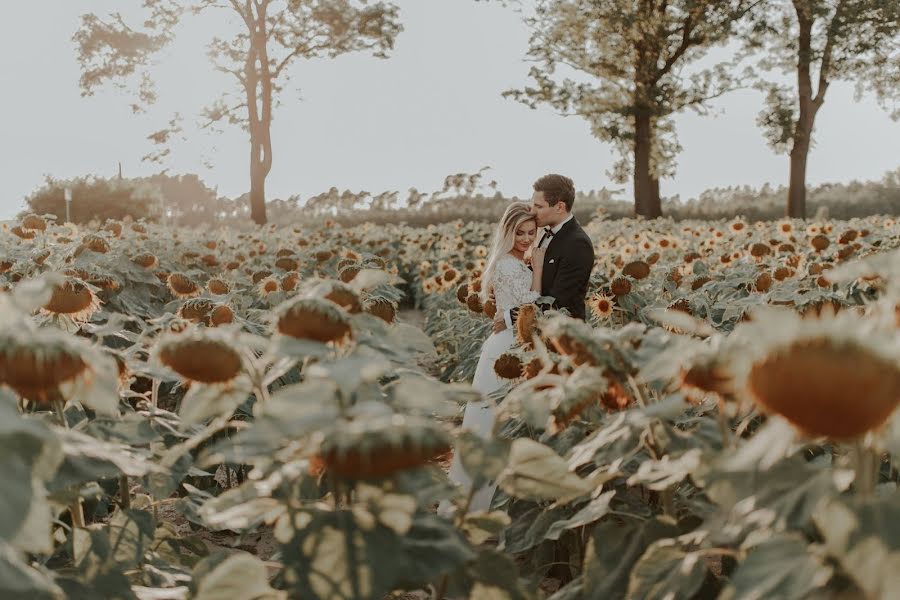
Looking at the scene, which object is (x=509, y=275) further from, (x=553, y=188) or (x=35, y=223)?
(x=35, y=223)

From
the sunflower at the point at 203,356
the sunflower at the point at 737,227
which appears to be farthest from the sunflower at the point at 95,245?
the sunflower at the point at 737,227

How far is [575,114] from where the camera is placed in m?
25.4

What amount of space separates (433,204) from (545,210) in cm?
2731

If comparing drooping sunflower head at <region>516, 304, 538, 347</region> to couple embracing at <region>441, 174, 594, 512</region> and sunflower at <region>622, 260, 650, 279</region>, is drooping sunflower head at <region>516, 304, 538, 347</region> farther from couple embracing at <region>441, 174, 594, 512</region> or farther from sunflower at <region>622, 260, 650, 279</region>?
sunflower at <region>622, 260, 650, 279</region>

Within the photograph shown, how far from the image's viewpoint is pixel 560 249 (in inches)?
206

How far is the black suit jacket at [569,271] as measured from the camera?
16.8ft

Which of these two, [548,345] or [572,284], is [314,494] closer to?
Answer: [548,345]

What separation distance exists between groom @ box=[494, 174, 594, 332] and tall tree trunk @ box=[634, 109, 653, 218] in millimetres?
19461

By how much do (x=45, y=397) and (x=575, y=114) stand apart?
25.0 meters

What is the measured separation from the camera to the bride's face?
548 cm

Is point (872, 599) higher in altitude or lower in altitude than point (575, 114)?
lower

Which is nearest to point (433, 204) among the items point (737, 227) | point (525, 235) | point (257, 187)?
point (257, 187)

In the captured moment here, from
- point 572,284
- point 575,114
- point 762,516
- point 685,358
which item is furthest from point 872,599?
point 575,114

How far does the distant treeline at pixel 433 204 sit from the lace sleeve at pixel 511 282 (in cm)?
2348
